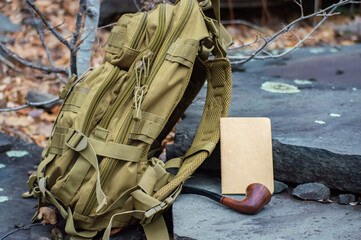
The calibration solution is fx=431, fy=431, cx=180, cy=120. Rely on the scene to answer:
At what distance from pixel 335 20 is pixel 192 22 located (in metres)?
5.18

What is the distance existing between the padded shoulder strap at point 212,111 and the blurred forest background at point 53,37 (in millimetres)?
755

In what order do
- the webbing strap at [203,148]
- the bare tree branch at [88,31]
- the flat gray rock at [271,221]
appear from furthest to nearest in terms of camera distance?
the bare tree branch at [88,31]
the webbing strap at [203,148]
the flat gray rock at [271,221]

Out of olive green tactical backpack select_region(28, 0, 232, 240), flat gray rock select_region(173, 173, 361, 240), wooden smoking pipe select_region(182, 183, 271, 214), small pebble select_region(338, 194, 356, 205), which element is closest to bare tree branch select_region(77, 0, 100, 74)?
olive green tactical backpack select_region(28, 0, 232, 240)

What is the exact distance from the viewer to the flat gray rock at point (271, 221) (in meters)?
1.73

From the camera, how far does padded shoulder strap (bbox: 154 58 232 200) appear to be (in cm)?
212

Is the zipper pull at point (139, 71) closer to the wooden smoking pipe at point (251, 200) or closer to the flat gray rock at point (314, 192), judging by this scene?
the wooden smoking pipe at point (251, 200)

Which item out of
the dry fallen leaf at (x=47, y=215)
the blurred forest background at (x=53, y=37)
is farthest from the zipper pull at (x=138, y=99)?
the blurred forest background at (x=53, y=37)

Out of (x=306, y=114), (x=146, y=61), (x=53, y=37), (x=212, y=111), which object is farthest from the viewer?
(x=53, y=37)

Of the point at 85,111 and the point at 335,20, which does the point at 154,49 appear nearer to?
the point at 85,111

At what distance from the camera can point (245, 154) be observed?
2.16 metres

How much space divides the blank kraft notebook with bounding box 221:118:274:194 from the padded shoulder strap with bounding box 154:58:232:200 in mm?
70

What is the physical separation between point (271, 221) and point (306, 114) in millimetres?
987

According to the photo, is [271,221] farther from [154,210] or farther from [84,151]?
[84,151]

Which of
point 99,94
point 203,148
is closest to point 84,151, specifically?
point 99,94
